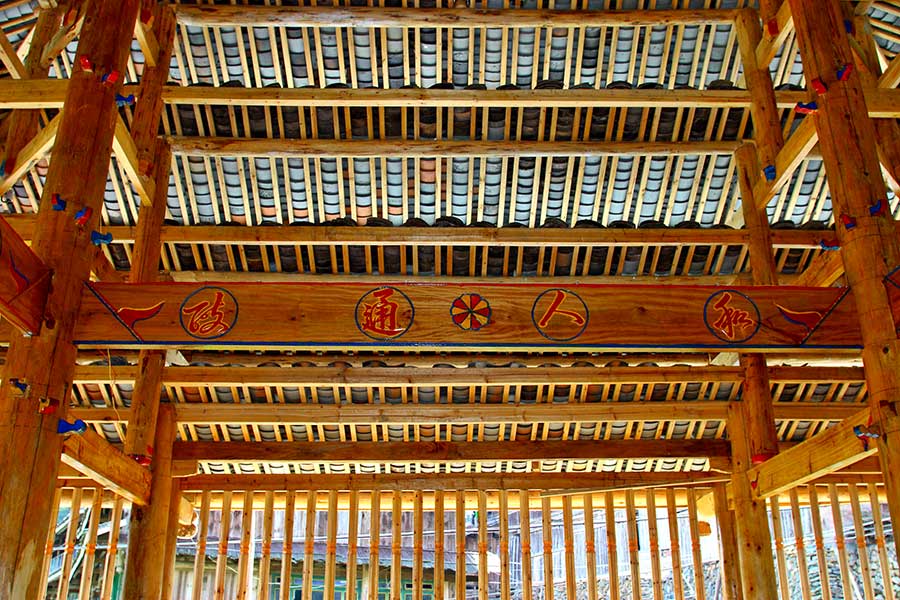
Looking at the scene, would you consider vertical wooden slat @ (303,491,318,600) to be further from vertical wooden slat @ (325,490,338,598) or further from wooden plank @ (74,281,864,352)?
wooden plank @ (74,281,864,352)

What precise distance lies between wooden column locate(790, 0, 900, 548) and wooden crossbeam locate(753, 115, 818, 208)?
26 cm

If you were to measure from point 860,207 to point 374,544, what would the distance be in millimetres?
6721

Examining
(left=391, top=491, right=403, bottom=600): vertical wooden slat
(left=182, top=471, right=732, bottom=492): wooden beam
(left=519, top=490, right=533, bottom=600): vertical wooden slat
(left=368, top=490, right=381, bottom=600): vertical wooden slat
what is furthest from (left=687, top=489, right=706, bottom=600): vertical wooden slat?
(left=368, top=490, right=381, bottom=600): vertical wooden slat

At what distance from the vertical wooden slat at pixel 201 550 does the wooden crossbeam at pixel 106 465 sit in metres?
2.55

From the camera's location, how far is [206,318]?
5195mm

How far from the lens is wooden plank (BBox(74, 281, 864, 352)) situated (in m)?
5.18

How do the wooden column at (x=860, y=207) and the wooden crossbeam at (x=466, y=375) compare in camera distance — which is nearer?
the wooden column at (x=860, y=207)

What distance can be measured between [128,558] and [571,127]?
5651 millimetres

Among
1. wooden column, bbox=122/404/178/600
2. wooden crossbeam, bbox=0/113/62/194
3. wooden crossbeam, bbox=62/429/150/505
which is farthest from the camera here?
wooden column, bbox=122/404/178/600

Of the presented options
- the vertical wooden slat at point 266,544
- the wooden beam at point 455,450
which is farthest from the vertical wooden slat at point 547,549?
the vertical wooden slat at point 266,544

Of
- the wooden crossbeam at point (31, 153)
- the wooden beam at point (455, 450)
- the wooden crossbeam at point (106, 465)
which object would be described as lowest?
the wooden crossbeam at point (106, 465)

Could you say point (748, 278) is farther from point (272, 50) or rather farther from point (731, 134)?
point (272, 50)

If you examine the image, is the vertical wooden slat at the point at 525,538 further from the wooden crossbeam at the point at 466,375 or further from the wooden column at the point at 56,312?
the wooden column at the point at 56,312

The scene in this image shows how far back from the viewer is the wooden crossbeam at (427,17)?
752 centimetres
